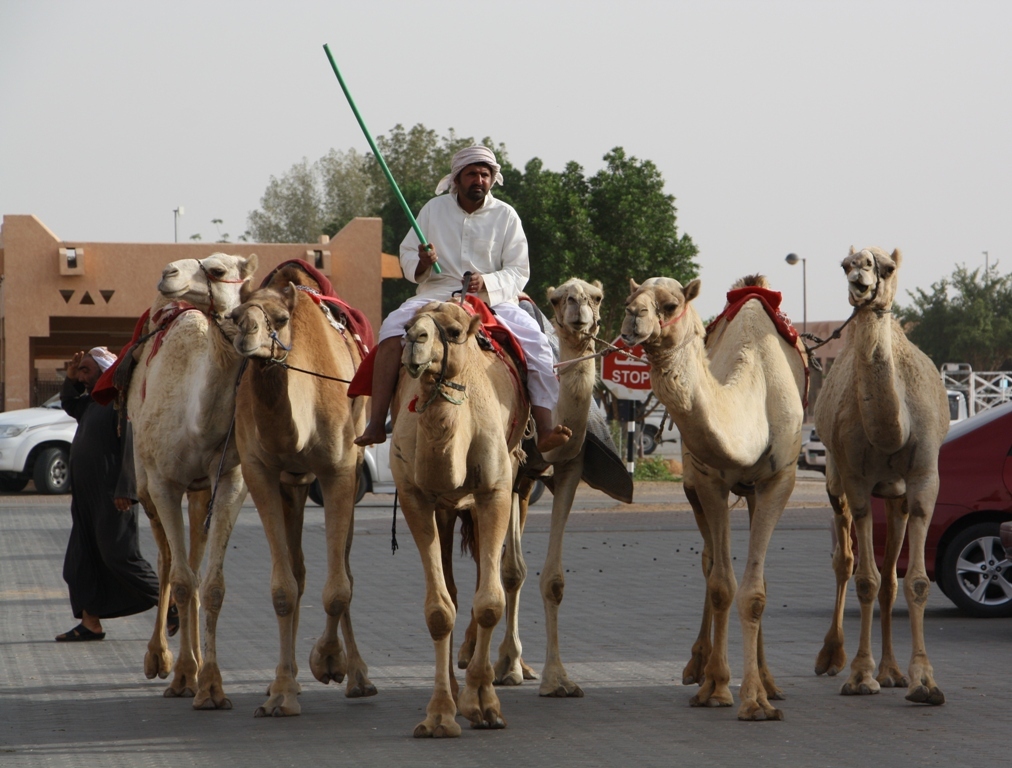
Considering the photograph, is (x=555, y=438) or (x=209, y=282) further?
Result: (x=209, y=282)

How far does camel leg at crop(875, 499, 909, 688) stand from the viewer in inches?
347

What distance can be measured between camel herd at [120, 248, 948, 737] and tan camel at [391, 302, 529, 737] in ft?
0.04

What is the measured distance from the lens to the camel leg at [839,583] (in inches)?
366

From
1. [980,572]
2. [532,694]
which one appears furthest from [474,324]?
[980,572]

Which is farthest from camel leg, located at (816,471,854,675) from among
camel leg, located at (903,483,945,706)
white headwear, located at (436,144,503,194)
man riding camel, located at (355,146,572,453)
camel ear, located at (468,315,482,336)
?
camel ear, located at (468,315,482,336)

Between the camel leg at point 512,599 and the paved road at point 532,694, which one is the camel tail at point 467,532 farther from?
the paved road at point 532,694

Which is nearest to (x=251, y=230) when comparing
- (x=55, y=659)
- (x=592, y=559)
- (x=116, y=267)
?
(x=116, y=267)

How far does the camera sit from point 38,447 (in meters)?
25.8

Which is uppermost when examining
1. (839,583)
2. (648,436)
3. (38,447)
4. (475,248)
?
(475,248)

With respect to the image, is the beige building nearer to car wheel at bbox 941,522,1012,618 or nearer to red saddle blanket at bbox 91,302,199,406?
red saddle blanket at bbox 91,302,199,406

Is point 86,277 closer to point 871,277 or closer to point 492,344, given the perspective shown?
point 492,344

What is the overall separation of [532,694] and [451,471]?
2.16 m

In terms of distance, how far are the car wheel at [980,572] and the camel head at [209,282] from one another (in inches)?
256

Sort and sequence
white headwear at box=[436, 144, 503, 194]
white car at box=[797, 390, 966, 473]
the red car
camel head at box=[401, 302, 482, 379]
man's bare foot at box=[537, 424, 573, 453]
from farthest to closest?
1. white car at box=[797, 390, 966, 473]
2. the red car
3. white headwear at box=[436, 144, 503, 194]
4. man's bare foot at box=[537, 424, 573, 453]
5. camel head at box=[401, 302, 482, 379]
